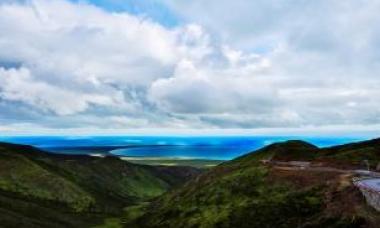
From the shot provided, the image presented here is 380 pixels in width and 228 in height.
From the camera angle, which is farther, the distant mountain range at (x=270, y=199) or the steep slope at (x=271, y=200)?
the distant mountain range at (x=270, y=199)

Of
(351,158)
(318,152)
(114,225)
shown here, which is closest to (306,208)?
(351,158)

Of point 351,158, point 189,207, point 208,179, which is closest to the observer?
point 351,158

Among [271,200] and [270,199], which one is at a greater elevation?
[270,199]

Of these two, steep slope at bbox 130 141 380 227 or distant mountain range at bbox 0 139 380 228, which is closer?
steep slope at bbox 130 141 380 227

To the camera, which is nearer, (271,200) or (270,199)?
Answer: (271,200)

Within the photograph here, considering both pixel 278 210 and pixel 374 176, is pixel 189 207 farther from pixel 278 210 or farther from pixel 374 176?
pixel 374 176

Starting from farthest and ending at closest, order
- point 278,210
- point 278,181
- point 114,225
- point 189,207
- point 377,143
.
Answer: point 114,225 < point 377,143 < point 189,207 < point 278,181 < point 278,210

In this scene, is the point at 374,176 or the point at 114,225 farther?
the point at 114,225

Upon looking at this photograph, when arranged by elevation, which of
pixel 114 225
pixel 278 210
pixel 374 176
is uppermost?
pixel 374 176
